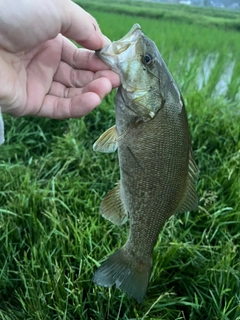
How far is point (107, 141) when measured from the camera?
44.4 inches

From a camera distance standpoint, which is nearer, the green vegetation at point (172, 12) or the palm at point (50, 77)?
the palm at point (50, 77)

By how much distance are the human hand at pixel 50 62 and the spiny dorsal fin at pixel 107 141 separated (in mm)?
105

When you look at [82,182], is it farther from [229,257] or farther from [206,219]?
[229,257]

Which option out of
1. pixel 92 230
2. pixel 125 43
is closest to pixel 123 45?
pixel 125 43

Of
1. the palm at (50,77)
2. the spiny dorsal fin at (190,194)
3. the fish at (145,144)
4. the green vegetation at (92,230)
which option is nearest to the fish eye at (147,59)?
the fish at (145,144)

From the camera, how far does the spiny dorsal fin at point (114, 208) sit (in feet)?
4.00

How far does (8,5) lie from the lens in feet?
3.78

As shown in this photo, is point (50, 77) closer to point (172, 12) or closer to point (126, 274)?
point (126, 274)

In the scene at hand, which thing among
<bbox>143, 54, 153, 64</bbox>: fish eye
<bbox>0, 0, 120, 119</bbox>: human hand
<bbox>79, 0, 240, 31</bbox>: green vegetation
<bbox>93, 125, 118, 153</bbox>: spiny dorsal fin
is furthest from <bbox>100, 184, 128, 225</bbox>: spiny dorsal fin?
<bbox>79, 0, 240, 31</bbox>: green vegetation

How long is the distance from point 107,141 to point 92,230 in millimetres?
641

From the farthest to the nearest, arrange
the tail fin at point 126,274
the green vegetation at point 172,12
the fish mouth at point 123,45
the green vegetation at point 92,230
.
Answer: the green vegetation at point 172,12, the green vegetation at point 92,230, the tail fin at point 126,274, the fish mouth at point 123,45

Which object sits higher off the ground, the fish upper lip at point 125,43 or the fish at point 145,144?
the fish upper lip at point 125,43

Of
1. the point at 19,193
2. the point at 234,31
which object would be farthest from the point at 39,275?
the point at 234,31

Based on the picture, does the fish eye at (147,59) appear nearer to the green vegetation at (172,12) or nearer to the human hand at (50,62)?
the human hand at (50,62)
